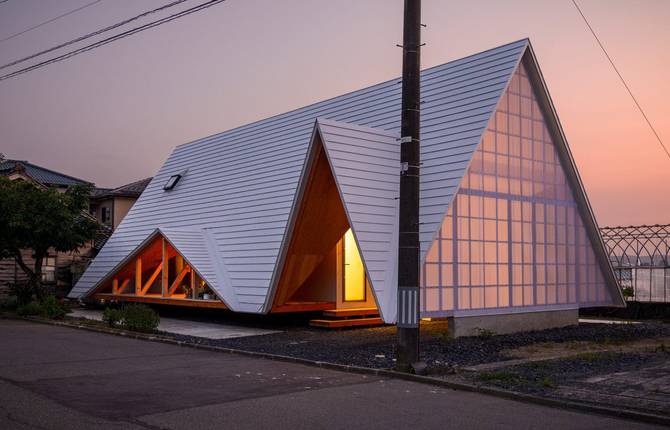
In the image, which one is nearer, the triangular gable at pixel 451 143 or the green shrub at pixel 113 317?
the triangular gable at pixel 451 143

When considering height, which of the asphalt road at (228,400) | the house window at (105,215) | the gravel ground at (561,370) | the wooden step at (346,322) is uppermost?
the house window at (105,215)

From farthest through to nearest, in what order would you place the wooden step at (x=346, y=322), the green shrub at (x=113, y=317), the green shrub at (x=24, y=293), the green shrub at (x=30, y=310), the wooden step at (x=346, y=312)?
the green shrub at (x=24, y=293) < the green shrub at (x=30, y=310) < the wooden step at (x=346, y=312) < the wooden step at (x=346, y=322) < the green shrub at (x=113, y=317)

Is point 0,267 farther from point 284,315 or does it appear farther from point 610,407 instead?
point 610,407

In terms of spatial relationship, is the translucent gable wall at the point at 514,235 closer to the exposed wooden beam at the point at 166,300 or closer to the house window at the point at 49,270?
the exposed wooden beam at the point at 166,300

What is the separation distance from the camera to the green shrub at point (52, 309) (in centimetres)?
2355

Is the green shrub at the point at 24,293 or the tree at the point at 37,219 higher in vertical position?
the tree at the point at 37,219

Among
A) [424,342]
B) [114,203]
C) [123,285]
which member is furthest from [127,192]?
[424,342]

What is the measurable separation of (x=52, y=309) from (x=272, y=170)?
8932 millimetres

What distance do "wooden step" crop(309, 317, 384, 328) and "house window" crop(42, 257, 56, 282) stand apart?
64.6ft

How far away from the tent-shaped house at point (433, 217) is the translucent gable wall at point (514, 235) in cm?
5

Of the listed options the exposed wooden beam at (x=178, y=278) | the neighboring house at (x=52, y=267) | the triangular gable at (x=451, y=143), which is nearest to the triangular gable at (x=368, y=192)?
the triangular gable at (x=451, y=143)

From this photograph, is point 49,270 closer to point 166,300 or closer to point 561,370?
point 166,300

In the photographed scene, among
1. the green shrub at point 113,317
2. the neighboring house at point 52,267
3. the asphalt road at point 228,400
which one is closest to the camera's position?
the asphalt road at point 228,400

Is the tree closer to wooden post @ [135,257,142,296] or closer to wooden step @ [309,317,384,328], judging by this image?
wooden post @ [135,257,142,296]
